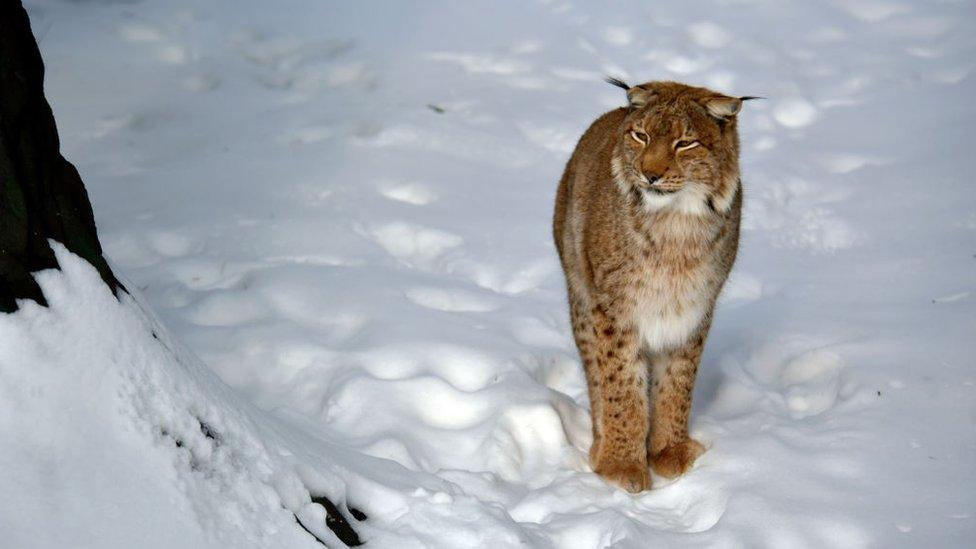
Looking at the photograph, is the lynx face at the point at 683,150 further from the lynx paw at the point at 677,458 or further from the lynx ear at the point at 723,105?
the lynx paw at the point at 677,458

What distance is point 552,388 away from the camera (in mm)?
3988

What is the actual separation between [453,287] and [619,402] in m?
1.13

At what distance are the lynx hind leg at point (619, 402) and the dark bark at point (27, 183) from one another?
1.68 meters

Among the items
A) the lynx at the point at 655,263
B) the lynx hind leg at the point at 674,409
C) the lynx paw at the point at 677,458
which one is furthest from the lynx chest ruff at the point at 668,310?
the lynx paw at the point at 677,458

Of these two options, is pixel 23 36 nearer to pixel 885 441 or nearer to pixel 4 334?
pixel 4 334

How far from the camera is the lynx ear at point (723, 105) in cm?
335

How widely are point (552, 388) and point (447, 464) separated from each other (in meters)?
0.74

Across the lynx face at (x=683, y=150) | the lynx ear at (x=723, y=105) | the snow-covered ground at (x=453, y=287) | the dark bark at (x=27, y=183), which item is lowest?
the snow-covered ground at (x=453, y=287)

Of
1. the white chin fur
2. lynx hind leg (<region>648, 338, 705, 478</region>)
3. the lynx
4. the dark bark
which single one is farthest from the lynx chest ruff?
the dark bark

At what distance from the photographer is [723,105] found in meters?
3.36

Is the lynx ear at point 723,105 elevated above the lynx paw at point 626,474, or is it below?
above

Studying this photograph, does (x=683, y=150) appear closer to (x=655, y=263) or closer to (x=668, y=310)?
(x=655, y=263)

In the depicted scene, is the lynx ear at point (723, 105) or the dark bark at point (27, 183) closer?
the dark bark at point (27, 183)

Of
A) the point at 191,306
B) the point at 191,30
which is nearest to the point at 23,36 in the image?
the point at 191,306
